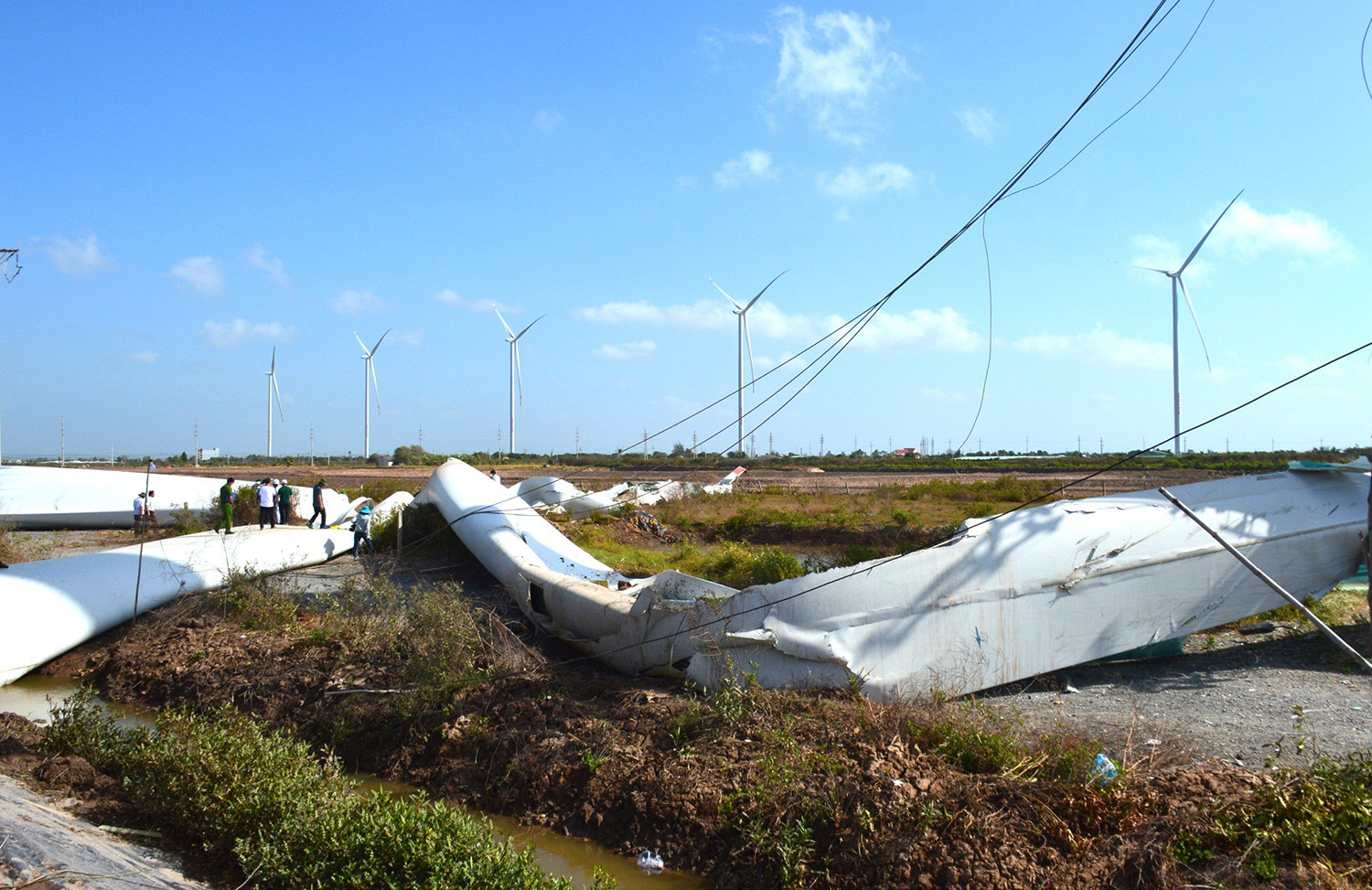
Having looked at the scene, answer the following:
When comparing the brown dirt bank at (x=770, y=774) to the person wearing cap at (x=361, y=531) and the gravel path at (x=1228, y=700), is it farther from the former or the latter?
the person wearing cap at (x=361, y=531)

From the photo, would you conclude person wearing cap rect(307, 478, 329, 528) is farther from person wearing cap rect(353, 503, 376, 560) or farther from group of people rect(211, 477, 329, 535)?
person wearing cap rect(353, 503, 376, 560)

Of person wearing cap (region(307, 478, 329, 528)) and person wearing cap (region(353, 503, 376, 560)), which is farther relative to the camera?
person wearing cap (region(307, 478, 329, 528))

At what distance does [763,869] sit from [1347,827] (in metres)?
4.04

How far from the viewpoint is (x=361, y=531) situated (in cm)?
1989

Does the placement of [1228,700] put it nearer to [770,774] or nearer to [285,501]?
[770,774]

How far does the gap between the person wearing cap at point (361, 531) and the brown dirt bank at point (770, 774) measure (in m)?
8.54

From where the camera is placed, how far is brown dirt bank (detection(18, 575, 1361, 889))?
599 cm

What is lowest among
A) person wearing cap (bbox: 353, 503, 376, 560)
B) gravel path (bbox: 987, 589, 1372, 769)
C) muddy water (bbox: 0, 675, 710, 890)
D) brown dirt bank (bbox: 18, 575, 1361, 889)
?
muddy water (bbox: 0, 675, 710, 890)

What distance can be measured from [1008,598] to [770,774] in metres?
3.71

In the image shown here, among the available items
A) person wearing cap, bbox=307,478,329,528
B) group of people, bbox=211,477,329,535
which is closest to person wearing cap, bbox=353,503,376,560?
group of people, bbox=211,477,329,535

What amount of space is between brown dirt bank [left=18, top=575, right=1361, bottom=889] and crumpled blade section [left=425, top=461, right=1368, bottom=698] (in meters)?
0.55

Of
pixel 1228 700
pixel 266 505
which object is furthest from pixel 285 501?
pixel 1228 700

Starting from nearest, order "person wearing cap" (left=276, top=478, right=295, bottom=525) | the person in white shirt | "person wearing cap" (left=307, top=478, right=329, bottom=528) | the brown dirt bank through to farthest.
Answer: the brown dirt bank
the person in white shirt
"person wearing cap" (left=307, top=478, right=329, bottom=528)
"person wearing cap" (left=276, top=478, right=295, bottom=525)

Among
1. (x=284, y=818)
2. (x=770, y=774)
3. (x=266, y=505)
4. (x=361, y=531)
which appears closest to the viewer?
(x=284, y=818)
